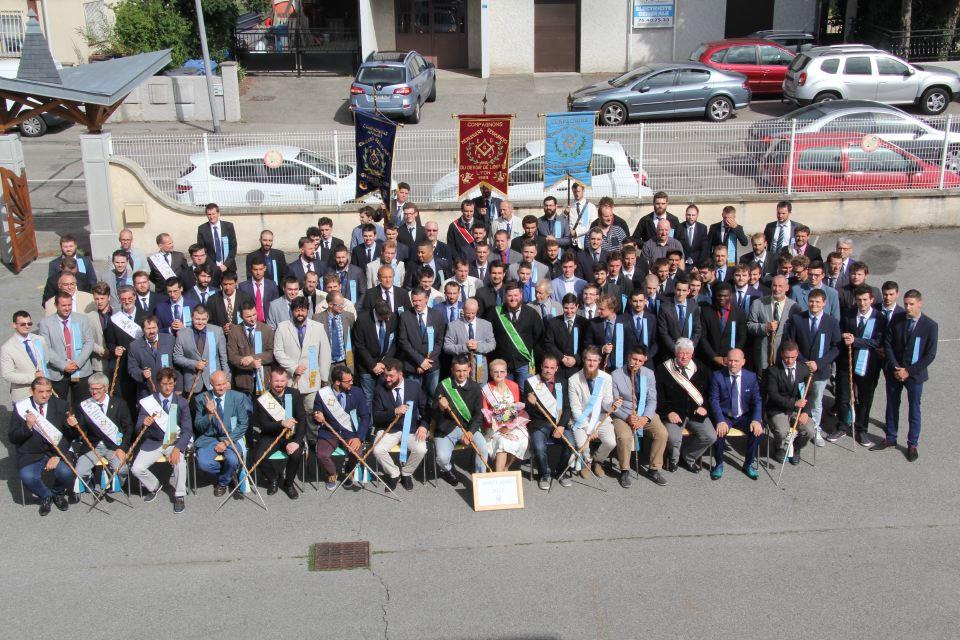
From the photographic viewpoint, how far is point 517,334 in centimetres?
998

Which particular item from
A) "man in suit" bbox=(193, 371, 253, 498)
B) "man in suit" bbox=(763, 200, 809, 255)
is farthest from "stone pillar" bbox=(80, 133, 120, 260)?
"man in suit" bbox=(763, 200, 809, 255)

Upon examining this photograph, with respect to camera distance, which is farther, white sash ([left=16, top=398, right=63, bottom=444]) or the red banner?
the red banner

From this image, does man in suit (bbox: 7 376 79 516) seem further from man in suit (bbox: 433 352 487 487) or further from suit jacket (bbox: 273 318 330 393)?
man in suit (bbox: 433 352 487 487)

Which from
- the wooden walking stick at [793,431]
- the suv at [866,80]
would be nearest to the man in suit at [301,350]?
the wooden walking stick at [793,431]

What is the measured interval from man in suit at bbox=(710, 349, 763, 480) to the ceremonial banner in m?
5.62

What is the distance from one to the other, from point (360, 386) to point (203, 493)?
1.77 meters

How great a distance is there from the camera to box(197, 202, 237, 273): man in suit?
1270 centimetres

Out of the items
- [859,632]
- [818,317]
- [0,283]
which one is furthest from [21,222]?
[859,632]

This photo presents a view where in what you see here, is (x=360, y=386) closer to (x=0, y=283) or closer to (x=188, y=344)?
(x=188, y=344)

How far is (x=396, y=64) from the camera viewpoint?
24.5 metres

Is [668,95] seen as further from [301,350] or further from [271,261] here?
[301,350]

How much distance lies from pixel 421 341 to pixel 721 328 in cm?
304

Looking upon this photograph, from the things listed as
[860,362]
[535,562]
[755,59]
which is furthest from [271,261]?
[755,59]

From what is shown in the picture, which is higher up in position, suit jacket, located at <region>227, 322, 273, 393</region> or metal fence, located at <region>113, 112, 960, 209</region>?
metal fence, located at <region>113, 112, 960, 209</region>
